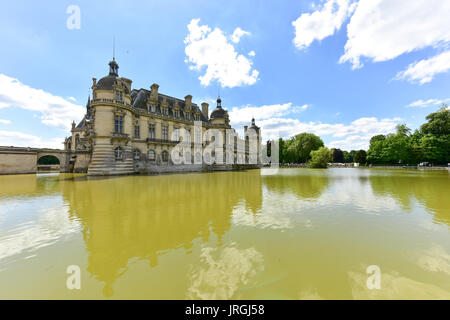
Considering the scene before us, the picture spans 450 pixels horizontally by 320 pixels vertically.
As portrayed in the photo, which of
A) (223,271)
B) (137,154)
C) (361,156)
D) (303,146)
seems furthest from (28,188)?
(361,156)

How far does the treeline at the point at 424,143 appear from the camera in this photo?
44688 millimetres

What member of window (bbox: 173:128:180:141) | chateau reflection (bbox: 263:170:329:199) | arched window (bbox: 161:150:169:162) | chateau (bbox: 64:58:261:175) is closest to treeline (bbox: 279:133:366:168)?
chateau (bbox: 64:58:261:175)

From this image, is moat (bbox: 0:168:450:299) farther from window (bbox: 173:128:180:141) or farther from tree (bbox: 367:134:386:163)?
tree (bbox: 367:134:386:163)

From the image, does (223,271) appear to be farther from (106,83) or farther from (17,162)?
(17,162)

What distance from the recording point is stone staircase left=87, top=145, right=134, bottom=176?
2359 centimetres

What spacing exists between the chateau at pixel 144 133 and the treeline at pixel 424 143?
49.2 metres

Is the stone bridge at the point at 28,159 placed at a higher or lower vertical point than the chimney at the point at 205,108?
lower

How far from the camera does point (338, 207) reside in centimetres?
777

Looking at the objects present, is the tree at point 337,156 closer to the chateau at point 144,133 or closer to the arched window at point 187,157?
the chateau at point 144,133

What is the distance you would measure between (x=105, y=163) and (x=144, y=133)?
322 inches

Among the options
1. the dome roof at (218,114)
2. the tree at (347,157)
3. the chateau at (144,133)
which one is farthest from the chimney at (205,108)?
the tree at (347,157)

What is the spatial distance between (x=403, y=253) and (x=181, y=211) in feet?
22.2

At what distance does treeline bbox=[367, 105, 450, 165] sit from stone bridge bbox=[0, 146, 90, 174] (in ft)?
261
